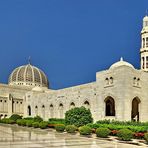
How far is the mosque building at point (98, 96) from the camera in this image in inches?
1227

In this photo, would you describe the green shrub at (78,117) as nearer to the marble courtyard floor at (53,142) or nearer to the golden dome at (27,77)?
the marble courtyard floor at (53,142)

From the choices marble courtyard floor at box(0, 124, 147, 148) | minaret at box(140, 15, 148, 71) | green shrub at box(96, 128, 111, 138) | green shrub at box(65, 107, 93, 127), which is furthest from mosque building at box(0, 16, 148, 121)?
marble courtyard floor at box(0, 124, 147, 148)

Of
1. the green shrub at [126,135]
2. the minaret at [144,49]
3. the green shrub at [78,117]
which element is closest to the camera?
the green shrub at [126,135]

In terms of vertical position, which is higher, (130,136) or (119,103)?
(119,103)

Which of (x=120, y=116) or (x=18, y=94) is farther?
(x=18, y=94)

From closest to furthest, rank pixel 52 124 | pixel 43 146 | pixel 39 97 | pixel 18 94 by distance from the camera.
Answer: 1. pixel 43 146
2. pixel 52 124
3. pixel 39 97
4. pixel 18 94

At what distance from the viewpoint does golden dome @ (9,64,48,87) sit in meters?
62.3

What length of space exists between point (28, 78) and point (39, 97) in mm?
15095

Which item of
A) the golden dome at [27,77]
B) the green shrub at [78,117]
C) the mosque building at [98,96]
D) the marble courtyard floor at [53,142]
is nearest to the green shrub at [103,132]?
the marble courtyard floor at [53,142]

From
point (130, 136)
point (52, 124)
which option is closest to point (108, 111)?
point (52, 124)

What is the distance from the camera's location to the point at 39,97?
48312mm

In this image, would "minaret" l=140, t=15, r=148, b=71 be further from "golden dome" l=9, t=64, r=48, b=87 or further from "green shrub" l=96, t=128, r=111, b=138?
"green shrub" l=96, t=128, r=111, b=138

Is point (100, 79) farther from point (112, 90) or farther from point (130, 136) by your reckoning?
point (130, 136)

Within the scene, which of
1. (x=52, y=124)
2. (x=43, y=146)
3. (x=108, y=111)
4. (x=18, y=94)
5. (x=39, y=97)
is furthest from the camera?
(x=18, y=94)
